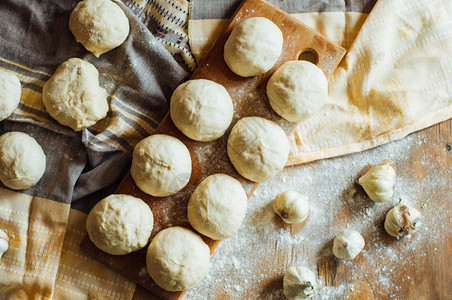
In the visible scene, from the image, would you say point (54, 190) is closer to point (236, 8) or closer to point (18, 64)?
point (18, 64)

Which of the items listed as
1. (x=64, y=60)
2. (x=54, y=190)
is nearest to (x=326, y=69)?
(x=64, y=60)

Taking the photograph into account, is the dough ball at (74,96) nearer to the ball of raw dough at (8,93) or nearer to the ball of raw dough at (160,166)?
the ball of raw dough at (8,93)

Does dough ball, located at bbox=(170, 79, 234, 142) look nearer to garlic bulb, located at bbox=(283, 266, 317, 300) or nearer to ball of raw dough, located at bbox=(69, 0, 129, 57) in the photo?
ball of raw dough, located at bbox=(69, 0, 129, 57)

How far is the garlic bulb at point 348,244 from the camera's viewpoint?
5.94 feet

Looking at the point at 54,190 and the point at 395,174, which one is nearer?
the point at 54,190

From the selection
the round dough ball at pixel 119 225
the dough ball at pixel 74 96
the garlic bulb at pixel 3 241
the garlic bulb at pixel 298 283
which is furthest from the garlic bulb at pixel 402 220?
the garlic bulb at pixel 3 241

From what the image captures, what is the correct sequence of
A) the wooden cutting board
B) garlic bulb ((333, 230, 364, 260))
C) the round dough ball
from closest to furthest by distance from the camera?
the round dough ball
the wooden cutting board
garlic bulb ((333, 230, 364, 260))

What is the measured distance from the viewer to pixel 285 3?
1903 mm

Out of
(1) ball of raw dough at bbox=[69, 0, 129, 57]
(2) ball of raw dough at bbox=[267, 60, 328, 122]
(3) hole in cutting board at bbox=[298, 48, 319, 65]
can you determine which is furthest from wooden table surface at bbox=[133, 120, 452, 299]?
(1) ball of raw dough at bbox=[69, 0, 129, 57]

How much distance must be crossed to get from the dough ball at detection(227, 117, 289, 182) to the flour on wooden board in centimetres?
23

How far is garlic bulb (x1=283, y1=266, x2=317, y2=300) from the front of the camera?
177cm

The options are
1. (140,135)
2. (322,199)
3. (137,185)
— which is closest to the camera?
(137,185)

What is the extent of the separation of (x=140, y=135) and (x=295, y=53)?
75 cm

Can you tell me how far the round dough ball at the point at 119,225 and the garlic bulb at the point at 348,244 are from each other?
820 millimetres
